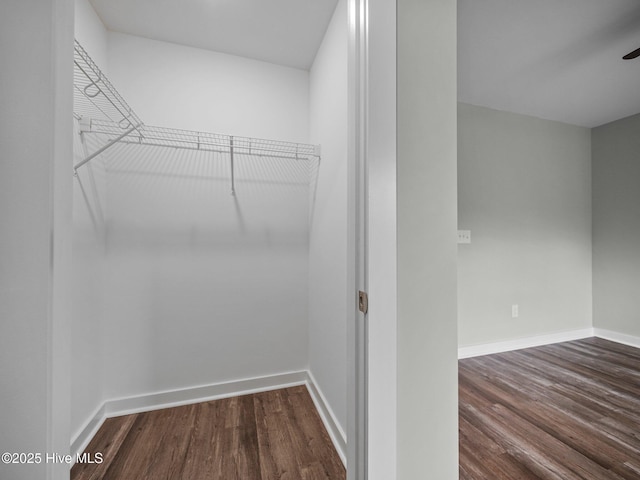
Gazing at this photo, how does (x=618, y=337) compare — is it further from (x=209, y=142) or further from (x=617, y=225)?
(x=209, y=142)

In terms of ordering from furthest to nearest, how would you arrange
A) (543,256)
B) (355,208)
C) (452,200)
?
(543,256), (452,200), (355,208)

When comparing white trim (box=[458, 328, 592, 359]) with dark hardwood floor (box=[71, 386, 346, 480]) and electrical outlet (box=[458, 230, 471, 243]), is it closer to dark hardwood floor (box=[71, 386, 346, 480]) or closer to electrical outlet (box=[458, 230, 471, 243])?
electrical outlet (box=[458, 230, 471, 243])

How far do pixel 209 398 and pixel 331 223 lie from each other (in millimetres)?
1459

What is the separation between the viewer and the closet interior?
153 centimetres

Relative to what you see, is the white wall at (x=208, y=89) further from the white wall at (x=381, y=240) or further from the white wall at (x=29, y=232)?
the white wall at (x=29, y=232)

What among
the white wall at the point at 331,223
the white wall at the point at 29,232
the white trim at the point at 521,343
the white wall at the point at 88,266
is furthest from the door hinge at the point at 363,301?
the white trim at the point at 521,343

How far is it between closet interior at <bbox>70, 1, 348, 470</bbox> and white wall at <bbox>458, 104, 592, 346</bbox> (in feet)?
5.25

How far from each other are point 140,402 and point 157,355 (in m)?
0.29

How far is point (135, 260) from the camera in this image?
1761mm

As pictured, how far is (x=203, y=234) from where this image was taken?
1.90 metres

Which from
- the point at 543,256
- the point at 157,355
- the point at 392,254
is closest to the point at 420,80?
the point at 392,254

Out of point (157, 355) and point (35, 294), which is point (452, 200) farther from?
point (157, 355)

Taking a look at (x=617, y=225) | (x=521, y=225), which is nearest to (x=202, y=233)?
(x=521, y=225)

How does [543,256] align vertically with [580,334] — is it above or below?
above
